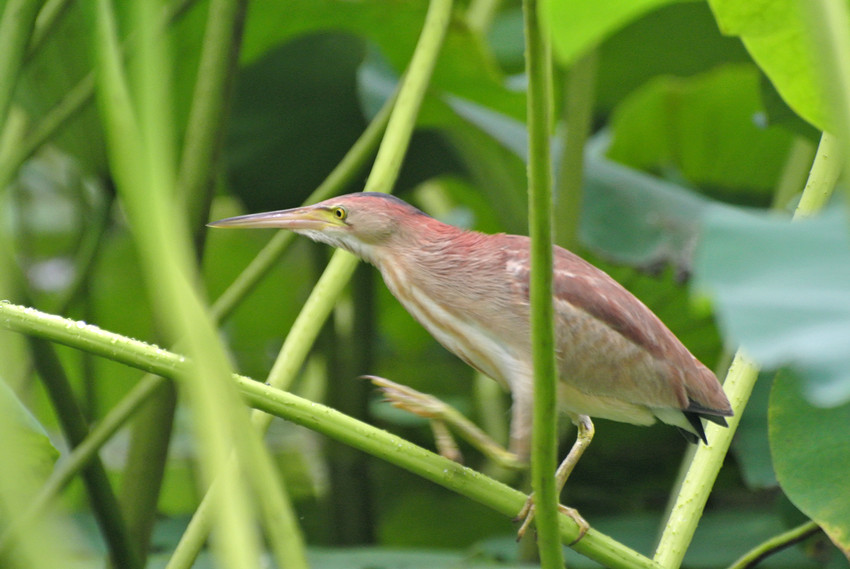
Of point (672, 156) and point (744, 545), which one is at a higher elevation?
point (672, 156)

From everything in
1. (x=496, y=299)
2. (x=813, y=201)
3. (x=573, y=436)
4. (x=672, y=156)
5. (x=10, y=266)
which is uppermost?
(x=672, y=156)

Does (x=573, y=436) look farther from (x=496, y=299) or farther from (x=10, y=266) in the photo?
(x=10, y=266)

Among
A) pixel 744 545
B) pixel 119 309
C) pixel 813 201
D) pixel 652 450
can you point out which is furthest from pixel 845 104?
pixel 119 309

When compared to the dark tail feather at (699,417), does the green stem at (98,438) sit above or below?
below

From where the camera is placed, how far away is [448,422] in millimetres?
1090

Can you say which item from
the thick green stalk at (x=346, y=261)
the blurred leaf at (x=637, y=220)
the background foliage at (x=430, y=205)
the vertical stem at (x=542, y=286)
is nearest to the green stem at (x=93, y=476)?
the background foliage at (x=430, y=205)

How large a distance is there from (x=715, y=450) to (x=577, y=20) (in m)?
0.62

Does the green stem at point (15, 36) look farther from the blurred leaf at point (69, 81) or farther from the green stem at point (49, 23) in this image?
the blurred leaf at point (69, 81)

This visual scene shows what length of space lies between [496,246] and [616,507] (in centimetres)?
134

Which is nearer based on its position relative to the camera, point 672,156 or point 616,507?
point 616,507

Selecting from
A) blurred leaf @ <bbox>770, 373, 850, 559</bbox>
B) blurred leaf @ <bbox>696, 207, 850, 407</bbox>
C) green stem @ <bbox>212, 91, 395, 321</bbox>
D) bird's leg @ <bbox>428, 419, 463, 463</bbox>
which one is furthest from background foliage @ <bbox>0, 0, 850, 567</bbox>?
bird's leg @ <bbox>428, 419, 463, 463</bbox>

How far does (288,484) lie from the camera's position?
2715 mm

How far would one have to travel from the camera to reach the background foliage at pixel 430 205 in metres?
1.25

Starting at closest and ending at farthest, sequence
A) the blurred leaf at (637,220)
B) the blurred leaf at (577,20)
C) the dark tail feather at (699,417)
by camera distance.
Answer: the blurred leaf at (577,20)
the dark tail feather at (699,417)
the blurred leaf at (637,220)
